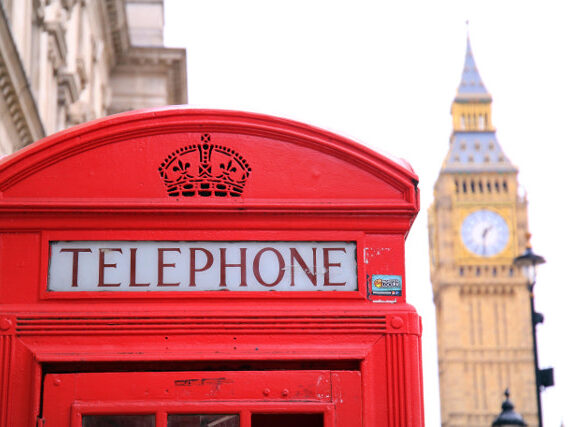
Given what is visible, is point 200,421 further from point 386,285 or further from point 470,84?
point 470,84

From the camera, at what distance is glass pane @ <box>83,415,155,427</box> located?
285 centimetres

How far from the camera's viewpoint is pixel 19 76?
13.5 meters

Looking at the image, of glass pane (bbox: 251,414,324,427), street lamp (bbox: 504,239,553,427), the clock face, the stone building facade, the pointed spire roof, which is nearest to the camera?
glass pane (bbox: 251,414,324,427)

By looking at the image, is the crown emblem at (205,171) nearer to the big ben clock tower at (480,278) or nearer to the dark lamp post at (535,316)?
the dark lamp post at (535,316)

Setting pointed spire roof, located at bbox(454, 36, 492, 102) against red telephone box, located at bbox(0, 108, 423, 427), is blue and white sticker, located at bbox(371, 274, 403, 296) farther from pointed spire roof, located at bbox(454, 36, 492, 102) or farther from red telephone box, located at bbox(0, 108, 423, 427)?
pointed spire roof, located at bbox(454, 36, 492, 102)

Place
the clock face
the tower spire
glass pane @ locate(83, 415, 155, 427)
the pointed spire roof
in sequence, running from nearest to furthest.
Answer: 1. glass pane @ locate(83, 415, 155, 427)
2. the clock face
3. the tower spire
4. the pointed spire roof

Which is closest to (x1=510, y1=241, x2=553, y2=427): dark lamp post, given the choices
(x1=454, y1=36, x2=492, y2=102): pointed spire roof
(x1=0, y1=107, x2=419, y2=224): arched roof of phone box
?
(x1=0, y1=107, x2=419, y2=224): arched roof of phone box

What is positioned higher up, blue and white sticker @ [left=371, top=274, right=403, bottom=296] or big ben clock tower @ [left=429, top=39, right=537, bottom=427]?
big ben clock tower @ [left=429, top=39, right=537, bottom=427]

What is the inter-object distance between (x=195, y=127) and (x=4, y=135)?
1105 cm

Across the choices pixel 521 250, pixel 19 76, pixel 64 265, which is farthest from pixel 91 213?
pixel 521 250

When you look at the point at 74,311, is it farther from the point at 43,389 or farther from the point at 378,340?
the point at 378,340

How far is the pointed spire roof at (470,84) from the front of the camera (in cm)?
8988

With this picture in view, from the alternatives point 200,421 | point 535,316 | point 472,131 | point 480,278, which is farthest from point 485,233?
point 200,421

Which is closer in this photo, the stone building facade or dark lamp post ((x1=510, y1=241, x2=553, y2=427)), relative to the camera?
dark lamp post ((x1=510, y1=241, x2=553, y2=427))
